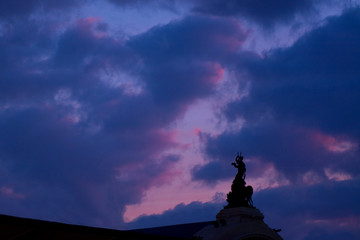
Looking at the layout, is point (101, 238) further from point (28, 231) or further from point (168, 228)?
point (168, 228)

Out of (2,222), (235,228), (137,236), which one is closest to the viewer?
(2,222)

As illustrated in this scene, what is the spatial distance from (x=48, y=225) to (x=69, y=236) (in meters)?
1.14

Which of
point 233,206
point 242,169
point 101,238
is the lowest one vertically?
point 101,238

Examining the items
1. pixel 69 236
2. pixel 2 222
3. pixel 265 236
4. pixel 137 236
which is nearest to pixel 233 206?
pixel 265 236

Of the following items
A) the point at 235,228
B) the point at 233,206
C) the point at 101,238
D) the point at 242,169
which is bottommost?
the point at 101,238

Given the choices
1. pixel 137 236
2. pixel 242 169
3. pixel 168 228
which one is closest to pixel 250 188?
pixel 242 169

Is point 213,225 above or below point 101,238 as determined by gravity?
above

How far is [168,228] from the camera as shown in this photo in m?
38.4

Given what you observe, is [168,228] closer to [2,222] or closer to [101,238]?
[101,238]

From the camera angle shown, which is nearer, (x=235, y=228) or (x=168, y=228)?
(x=235, y=228)

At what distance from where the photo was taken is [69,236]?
66.9 feet

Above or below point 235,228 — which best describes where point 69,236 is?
below

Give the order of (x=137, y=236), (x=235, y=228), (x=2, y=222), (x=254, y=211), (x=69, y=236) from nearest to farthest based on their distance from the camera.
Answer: (x=2, y=222) < (x=69, y=236) < (x=137, y=236) < (x=235, y=228) < (x=254, y=211)

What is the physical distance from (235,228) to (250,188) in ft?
18.3
